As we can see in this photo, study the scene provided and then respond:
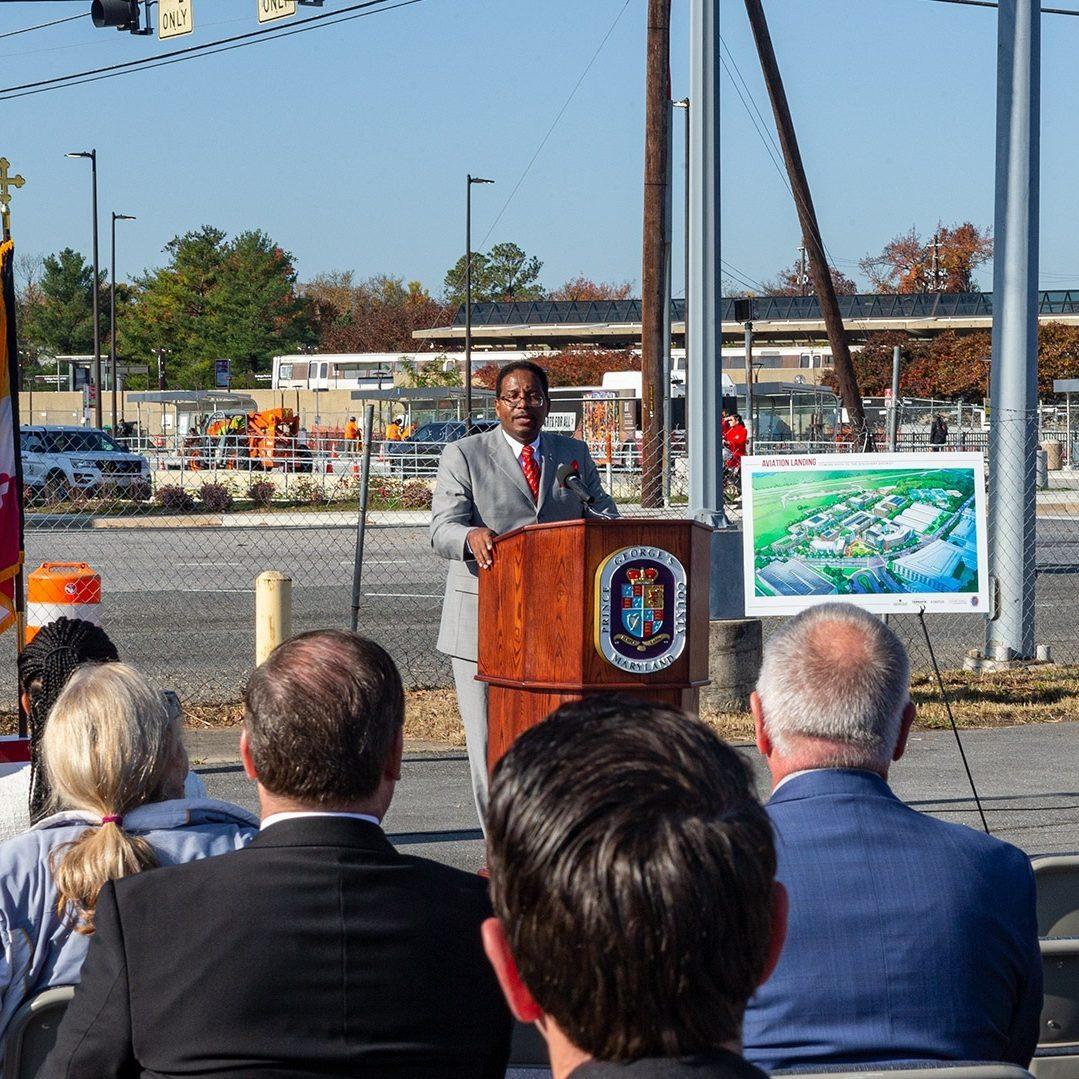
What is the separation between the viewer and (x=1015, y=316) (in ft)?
39.2

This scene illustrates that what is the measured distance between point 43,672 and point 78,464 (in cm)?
2858

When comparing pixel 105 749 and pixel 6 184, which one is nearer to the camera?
pixel 105 749

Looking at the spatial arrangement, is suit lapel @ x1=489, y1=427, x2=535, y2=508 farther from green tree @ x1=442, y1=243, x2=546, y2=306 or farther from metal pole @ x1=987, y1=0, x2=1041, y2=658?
green tree @ x1=442, y1=243, x2=546, y2=306

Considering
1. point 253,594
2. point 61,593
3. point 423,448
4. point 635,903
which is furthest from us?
point 423,448

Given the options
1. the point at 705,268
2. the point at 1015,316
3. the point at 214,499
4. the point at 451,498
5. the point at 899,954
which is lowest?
the point at 214,499

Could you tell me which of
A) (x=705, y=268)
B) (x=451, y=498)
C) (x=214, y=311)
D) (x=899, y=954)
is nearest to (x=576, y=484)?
(x=451, y=498)

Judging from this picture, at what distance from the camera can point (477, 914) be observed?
2.60 metres

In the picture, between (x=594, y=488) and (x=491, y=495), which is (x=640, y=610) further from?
(x=491, y=495)

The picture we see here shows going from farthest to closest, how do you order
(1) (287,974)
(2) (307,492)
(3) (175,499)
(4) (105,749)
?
(2) (307,492) → (3) (175,499) → (4) (105,749) → (1) (287,974)

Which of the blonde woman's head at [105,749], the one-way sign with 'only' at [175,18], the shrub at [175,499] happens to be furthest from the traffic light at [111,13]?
the blonde woman's head at [105,749]

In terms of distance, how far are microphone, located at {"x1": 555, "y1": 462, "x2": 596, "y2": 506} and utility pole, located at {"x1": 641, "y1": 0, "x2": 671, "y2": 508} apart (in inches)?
626

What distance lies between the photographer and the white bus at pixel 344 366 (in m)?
76.9

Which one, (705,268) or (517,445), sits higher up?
(705,268)

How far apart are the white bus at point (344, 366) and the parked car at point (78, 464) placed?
134 ft
